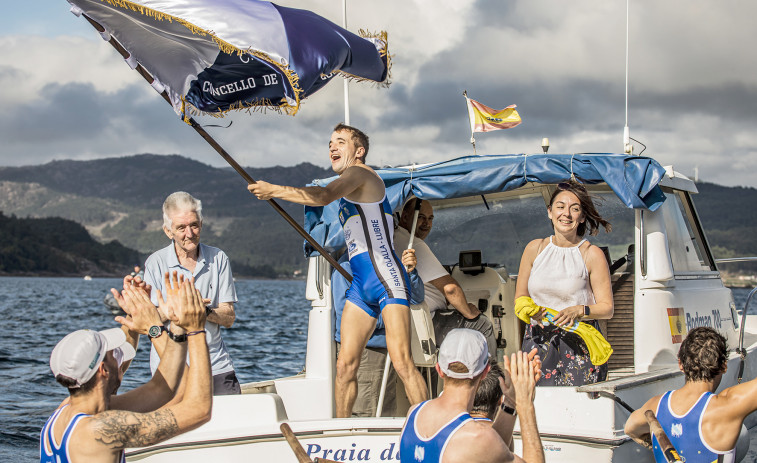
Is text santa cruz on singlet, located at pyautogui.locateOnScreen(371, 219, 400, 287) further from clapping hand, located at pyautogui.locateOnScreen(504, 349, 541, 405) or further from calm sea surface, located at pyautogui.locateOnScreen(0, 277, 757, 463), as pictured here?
calm sea surface, located at pyautogui.locateOnScreen(0, 277, 757, 463)

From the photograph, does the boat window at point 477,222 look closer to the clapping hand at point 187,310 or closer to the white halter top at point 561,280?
the white halter top at point 561,280

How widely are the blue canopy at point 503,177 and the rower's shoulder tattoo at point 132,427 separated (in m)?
3.16

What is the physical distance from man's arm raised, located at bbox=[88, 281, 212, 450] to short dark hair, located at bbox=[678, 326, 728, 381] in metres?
2.42

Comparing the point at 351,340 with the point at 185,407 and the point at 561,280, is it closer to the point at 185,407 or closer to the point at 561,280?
the point at 561,280

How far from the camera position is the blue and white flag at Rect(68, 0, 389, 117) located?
4723 millimetres

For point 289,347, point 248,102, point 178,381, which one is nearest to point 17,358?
point 289,347

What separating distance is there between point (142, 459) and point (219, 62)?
2.54 meters

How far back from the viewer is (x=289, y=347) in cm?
2402

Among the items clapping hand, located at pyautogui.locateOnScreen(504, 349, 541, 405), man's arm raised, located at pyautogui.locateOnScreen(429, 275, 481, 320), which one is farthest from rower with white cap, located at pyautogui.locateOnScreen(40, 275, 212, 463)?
man's arm raised, located at pyautogui.locateOnScreen(429, 275, 481, 320)

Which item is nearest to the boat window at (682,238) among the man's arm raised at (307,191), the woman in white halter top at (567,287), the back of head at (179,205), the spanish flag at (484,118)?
the woman in white halter top at (567,287)

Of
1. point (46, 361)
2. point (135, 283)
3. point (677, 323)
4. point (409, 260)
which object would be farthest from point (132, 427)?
point (46, 361)

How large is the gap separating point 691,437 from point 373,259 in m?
2.18

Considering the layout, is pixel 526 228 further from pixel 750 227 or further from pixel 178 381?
pixel 750 227

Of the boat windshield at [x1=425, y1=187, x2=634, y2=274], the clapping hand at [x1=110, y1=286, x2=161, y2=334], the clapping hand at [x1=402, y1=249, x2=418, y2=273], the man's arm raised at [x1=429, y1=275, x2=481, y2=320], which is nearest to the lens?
the clapping hand at [x1=110, y1=286, x2=161, y2=334]
